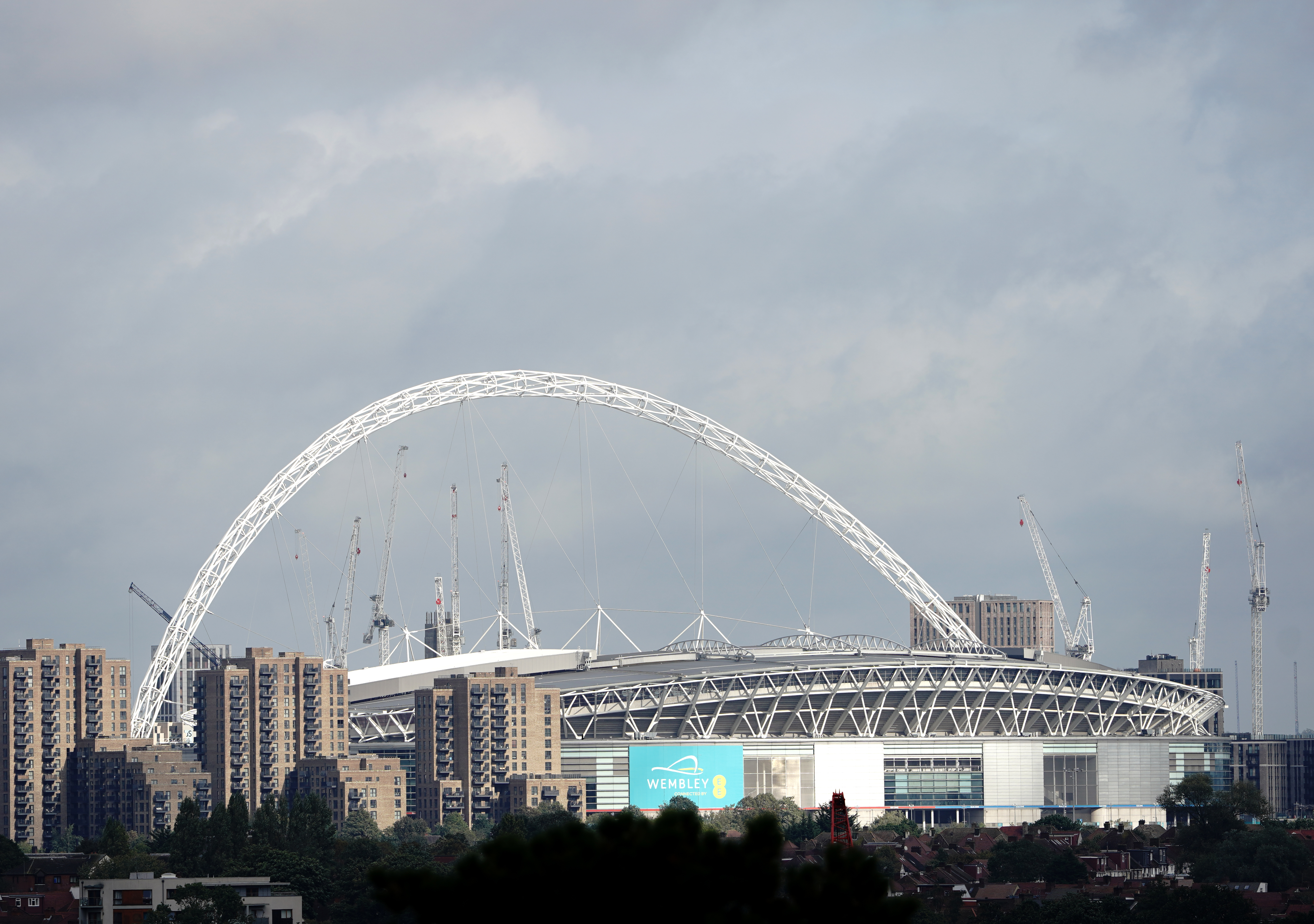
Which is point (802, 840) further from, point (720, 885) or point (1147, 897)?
point (720, 885)

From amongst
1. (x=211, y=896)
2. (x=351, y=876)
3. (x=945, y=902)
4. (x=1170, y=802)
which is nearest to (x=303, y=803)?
(x=351, y=876)

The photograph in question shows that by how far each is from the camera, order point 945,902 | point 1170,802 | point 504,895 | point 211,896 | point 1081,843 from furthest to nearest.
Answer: point 1170,802 < point 1081,843 < point 945,902 < point 211,896 < point 504,895

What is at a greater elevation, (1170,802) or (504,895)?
(504,895)

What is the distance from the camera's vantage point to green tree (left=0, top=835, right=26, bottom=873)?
142750mm

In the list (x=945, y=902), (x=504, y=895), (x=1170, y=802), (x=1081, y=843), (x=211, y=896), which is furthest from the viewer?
(x=1170, y=802)

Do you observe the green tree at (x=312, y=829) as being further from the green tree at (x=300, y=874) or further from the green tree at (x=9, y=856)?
the green tree at (x=9, y=856)

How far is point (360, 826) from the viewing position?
616 ft

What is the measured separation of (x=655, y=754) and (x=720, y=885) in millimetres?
166603

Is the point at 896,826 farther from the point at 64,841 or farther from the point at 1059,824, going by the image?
the point at 64,841

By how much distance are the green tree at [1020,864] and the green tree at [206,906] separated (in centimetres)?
5545

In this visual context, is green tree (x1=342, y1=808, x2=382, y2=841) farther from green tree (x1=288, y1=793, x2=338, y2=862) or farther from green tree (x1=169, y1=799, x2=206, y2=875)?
green tree (x1=169, y1=799, x2=206, y2=875)

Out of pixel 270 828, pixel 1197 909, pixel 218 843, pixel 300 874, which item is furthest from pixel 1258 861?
pixel 218 843

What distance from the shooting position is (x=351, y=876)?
5069 inches

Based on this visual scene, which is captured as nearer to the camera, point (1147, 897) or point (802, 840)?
point (1147, 897)
